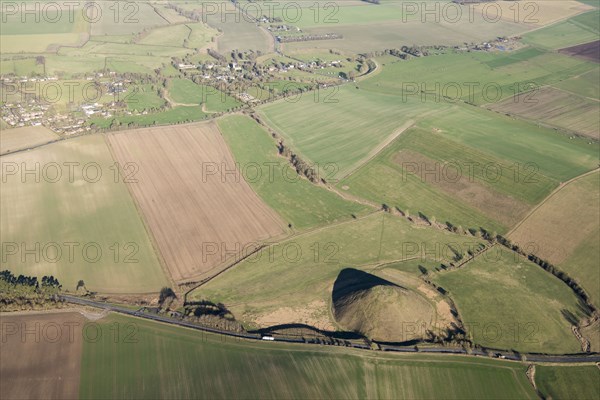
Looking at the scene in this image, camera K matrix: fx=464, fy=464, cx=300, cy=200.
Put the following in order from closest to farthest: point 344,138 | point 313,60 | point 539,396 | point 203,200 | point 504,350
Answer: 1. point 539,396
2. point 504,350
3. point 203,200
4. point 344,138
5. point 313,60

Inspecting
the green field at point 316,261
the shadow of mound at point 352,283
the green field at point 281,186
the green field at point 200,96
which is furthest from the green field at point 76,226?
the green field at point 200,96

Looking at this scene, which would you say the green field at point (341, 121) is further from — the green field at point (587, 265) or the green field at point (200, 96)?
the green field at point (587, 265)

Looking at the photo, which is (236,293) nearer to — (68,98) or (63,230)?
(63,230)

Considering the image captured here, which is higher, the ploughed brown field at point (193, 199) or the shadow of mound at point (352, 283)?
the ploughed brown field at point (193, 199)

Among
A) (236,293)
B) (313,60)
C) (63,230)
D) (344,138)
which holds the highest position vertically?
(313,60)

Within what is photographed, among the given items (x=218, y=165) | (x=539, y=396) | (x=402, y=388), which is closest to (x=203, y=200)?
(x=218, y=165)

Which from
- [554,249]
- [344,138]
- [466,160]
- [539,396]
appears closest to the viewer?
[539,396]

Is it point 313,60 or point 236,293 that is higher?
point 313,60
